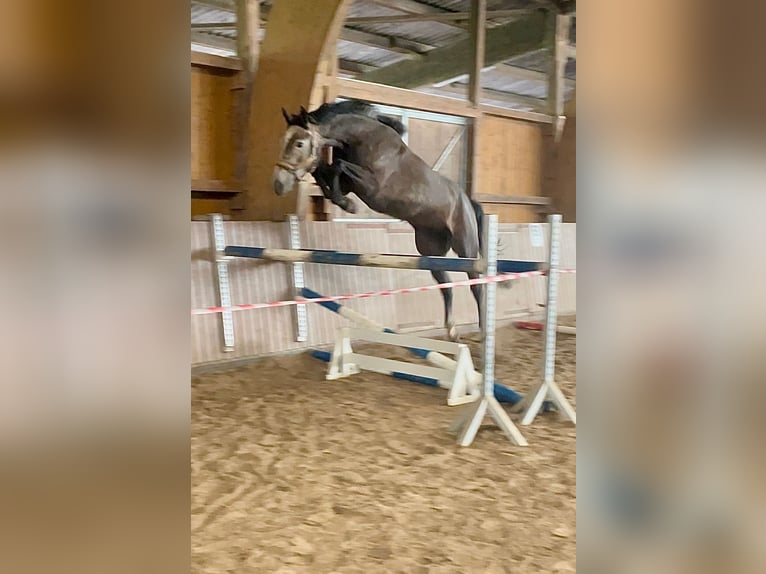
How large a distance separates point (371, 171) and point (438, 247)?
86cm

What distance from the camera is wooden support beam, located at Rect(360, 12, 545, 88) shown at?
5.77 metres

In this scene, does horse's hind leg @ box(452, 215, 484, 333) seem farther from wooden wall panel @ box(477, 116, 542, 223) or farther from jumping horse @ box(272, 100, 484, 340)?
wooden wall panel @ box(477, 116, 542, 223)

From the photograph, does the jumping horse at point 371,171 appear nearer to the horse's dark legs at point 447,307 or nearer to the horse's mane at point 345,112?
the horse's mane at point 345,112

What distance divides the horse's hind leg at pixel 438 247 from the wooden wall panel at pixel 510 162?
1435 mm

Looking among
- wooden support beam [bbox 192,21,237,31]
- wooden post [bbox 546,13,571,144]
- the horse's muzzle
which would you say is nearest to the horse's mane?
the horse's muzzle

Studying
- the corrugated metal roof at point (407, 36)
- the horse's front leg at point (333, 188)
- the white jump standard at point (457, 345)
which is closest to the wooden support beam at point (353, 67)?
the corrugated metal roof at point (407, 36)

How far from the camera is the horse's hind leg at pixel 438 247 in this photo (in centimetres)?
429

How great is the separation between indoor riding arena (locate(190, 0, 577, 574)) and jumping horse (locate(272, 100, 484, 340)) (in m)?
0.01

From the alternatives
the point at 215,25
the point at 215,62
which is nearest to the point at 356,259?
the point at 215,62

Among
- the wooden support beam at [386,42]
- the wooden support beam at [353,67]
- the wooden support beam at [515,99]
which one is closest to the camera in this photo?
the wooden support beam at [386,42]

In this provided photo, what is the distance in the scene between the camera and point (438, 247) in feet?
14.2
